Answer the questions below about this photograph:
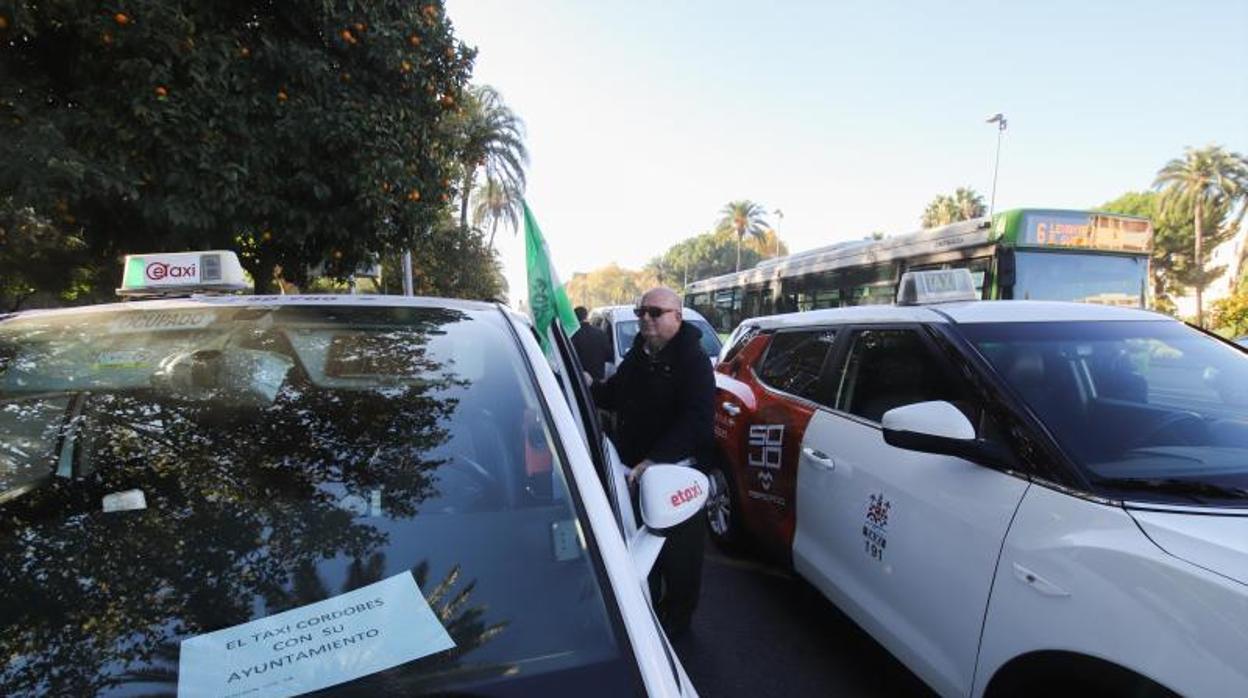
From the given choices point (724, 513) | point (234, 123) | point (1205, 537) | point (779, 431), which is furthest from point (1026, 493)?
point (234, 123)

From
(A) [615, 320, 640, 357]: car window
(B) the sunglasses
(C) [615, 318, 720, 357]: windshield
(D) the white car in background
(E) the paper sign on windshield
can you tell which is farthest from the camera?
(A) [615, 320, 640, 357]: car window

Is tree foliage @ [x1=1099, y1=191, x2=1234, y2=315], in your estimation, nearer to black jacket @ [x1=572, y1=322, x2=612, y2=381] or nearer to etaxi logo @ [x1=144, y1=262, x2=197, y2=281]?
black jacket @ [x1=572, y1=322, x2=612, y2=381]

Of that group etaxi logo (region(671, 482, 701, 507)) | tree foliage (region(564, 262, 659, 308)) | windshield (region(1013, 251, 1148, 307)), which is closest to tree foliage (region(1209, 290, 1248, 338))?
windshield (region(1013, 251, 1148, 307))

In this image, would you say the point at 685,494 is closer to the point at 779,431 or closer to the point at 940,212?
the point at 779,431

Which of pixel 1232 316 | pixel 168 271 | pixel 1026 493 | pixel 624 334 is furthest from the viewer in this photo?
pixel 1232 316

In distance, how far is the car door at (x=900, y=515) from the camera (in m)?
2.14

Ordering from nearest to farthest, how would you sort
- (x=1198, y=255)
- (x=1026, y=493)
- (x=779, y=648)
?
(x=1026, y=493) → (x=779, y=648) → (x=1198, y=255)

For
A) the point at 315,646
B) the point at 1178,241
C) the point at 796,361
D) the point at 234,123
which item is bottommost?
the point at 315,646

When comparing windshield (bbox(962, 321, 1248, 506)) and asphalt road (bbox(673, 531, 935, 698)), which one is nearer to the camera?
windshield (bbox(962, 321, 1248, 506))

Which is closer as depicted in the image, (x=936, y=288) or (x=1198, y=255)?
(x=936, y=288)

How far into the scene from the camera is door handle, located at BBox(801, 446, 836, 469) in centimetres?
305

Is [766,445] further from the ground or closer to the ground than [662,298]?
closer to the ground

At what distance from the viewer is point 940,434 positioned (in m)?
2.16

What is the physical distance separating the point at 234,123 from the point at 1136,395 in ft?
19.9
